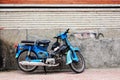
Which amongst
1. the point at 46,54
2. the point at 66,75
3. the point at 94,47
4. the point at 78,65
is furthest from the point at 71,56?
the point at 94,47

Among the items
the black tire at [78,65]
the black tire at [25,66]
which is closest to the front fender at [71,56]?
the black tire at [78,65]

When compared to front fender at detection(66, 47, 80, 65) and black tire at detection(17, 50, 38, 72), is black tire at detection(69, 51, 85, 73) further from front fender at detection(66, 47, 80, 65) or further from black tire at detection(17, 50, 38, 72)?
black tire at detection(17, 50, 38, 72)

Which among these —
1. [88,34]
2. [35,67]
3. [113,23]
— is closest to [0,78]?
[35,67]

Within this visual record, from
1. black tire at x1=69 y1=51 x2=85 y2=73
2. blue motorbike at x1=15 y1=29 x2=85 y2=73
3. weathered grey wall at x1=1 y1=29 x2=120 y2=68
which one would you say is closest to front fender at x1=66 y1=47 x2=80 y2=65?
blue motorbike at x1=15 y1=29 x2=85 y2=73

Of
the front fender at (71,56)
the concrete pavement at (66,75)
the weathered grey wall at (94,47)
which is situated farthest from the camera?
the weathered grey wall at (94,47)

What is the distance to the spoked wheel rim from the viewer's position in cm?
957

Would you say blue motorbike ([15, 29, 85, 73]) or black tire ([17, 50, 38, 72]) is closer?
blue motorbike ([15, 29, 85, 73])

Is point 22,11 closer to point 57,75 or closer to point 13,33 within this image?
point 13,33

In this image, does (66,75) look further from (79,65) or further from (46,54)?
(46,54)

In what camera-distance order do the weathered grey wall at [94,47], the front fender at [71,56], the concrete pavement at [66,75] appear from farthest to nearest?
the weathered grey wall at [94,47]
the front fender at [71,56]
the concrete pavement at [66,75]

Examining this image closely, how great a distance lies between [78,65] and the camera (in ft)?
31.9

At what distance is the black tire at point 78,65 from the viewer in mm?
9562

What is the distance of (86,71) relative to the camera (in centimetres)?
984

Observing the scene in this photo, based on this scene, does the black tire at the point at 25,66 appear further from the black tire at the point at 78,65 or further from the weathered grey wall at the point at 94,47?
the black tire at the point at 78,65
